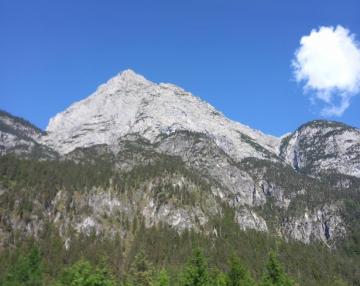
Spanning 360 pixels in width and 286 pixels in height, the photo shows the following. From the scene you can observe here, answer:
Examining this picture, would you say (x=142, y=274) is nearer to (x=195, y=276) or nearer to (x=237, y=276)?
(x=237, y=276)

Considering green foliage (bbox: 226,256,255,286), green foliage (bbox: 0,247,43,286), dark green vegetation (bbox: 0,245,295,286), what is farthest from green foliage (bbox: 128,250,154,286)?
green foliage (bbox: 226,256,255,286)

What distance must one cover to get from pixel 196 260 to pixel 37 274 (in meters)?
44.7

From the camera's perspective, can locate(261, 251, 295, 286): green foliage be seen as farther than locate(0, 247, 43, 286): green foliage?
No

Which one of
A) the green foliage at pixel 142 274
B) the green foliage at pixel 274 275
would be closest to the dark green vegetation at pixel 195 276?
the green foliage at pixel 274 275

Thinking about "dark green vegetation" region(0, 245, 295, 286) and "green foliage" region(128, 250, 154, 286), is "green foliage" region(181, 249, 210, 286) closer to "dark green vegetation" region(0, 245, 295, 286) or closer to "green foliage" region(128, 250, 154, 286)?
"dark green vegetation" region(0, 245, 295, 286)

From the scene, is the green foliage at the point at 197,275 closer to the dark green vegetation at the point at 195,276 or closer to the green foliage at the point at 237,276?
the dark green vegetation at the point at 195,276

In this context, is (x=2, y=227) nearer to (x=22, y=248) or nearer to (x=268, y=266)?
(x=22, y=248)

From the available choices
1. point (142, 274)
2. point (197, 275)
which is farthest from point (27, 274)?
point (197, 275)

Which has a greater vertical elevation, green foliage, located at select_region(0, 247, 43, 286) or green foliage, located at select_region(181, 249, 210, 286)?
green foliage, located at select_region(0, 247, 43, 286)

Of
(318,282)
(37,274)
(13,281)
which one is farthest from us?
(318,282)

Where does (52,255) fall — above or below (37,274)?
above

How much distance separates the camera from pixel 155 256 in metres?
200

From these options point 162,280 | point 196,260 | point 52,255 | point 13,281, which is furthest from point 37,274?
point 52,255

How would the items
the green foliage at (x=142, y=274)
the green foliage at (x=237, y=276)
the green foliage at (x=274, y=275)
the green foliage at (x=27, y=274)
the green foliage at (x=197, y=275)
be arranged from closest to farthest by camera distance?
1. the green foliage at (x=197, y=275)
2. the green foliage at (x=237, y=276)
3. the green foliage at (x=274, y=275)
4. the green foliage at (x=27, y=274)
5. the green foliage at (x=142, y=274)
